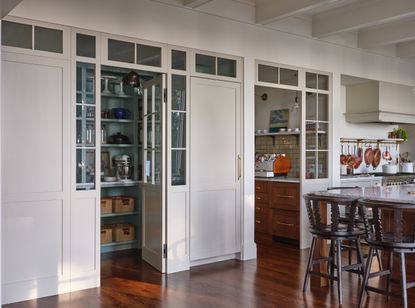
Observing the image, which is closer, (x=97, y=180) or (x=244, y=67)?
(x=97, y=180)

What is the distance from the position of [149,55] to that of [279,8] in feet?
5.03

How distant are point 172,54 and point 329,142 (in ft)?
8.82

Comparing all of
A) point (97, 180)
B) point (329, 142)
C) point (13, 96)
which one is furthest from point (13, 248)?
point (329, 142)

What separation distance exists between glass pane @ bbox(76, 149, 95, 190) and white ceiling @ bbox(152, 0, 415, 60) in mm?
1715

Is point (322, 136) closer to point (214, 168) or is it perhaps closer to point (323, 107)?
point (323, 107)

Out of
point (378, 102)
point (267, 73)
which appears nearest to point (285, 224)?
point (267, 73)

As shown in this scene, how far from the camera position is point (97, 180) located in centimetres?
417

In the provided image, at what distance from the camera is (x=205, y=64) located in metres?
4.95

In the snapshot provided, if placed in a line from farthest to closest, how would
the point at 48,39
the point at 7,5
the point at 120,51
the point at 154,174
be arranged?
the point at 154,174, the point at 120,51, the point at 48,39, the point at 7,5

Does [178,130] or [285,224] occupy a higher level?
[178,130]

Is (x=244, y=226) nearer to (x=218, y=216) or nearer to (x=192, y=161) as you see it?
(x=218, y=216)

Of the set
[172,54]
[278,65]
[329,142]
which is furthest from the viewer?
[329,142]

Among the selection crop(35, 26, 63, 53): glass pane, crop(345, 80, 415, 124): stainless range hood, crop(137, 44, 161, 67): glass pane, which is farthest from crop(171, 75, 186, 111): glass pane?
crop(345, 80, 415, 124): stainless range hood

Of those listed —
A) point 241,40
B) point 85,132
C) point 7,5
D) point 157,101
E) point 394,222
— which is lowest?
point 394,222
